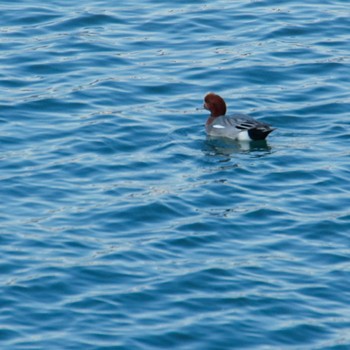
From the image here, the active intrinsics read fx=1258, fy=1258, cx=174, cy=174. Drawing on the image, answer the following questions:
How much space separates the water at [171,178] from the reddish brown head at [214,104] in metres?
0.39

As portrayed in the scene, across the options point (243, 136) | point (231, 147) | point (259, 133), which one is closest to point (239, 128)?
point (243, 136)

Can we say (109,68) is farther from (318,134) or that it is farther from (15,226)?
(15,226)

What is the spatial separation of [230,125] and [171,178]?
2.31m

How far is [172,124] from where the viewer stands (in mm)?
19078

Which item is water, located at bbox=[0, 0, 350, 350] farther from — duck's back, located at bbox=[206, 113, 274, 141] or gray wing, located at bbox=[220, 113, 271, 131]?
gray wing, located at bbox=[220, 113, 271, 131]

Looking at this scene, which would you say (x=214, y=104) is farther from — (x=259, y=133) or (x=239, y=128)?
(x=259, y=133)

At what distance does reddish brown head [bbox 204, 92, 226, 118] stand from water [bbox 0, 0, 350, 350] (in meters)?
0.39

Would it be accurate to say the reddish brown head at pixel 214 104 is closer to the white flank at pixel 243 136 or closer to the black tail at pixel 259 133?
the white flank at pixel 243 136

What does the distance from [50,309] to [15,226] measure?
7.62 feet

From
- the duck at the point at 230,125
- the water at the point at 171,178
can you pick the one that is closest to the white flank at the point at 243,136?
the duck at the point at 230,125

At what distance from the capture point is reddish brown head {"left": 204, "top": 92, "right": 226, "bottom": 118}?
19.3 m

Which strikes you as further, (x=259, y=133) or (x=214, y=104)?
(x=214, y=104)

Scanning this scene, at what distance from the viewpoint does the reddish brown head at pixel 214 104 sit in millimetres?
19312

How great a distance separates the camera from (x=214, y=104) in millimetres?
19359
